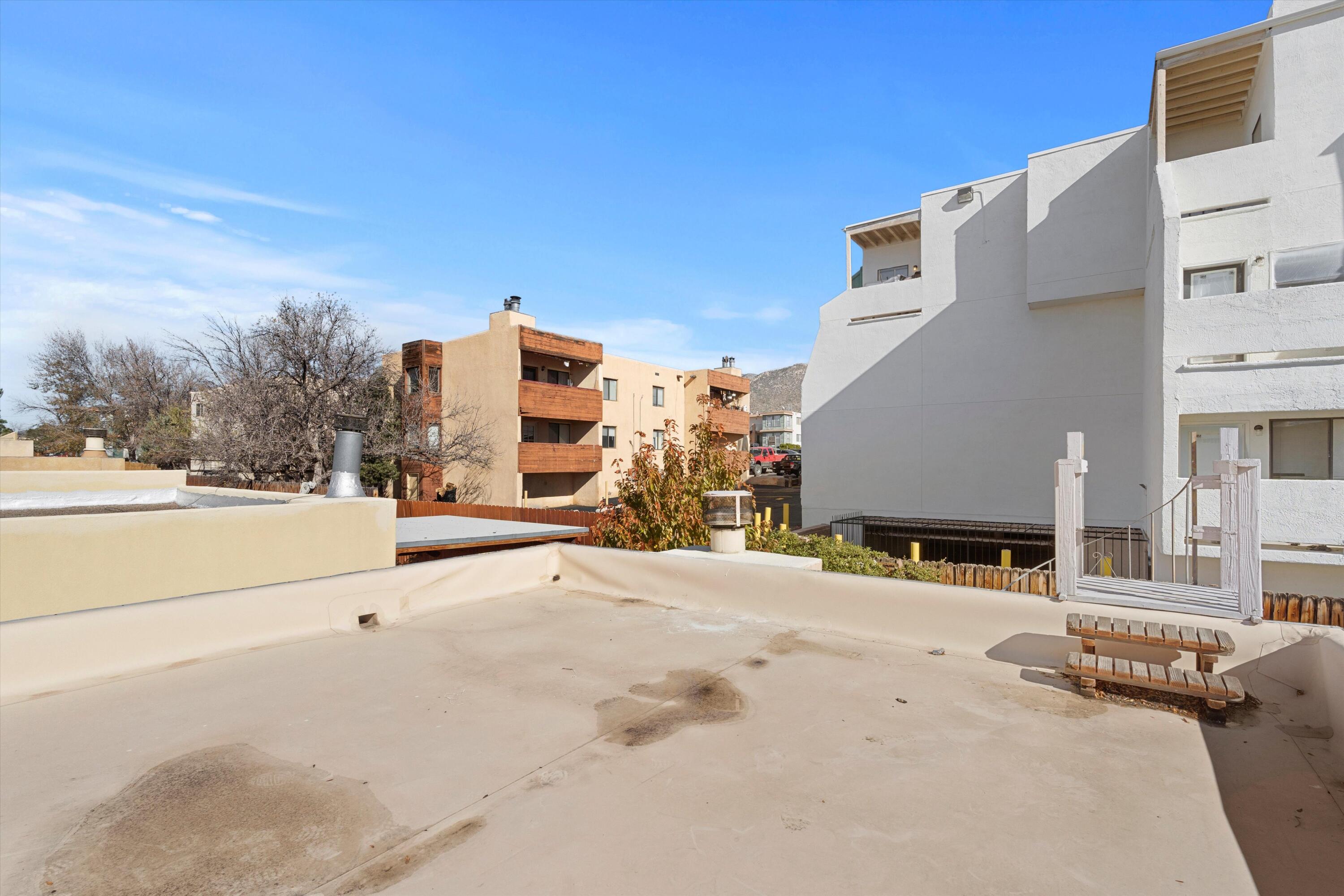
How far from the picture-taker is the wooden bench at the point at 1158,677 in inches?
153

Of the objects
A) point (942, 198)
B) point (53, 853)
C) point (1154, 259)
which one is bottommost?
point (53, 853)

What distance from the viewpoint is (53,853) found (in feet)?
8.51

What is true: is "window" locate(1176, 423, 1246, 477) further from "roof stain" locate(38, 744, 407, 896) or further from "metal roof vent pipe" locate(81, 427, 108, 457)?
"metal roof vent pipe" locate(81, 427, 108, 457)

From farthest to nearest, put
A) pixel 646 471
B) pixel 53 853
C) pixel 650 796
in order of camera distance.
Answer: pixel 646 471 → pixel 650 796 → pixel 53 853

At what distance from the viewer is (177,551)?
6246mm

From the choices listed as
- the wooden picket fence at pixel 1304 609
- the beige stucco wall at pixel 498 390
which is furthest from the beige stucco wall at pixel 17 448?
the wooden picket fence at pixel 1304 609

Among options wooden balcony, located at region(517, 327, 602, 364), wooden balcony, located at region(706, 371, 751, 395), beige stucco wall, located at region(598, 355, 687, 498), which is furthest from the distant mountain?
wooden balcony, located at region(517, 327, 602, 364)

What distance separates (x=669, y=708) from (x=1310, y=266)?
14116 millimetres

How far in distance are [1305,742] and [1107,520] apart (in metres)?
15.6

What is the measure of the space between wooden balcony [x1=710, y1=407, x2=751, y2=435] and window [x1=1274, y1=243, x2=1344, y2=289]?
2862 cm

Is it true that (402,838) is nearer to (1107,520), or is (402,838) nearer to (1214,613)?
(1214,613)

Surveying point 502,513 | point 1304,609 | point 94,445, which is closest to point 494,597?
point 1304,609

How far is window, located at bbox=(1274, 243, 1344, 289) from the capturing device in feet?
35.4

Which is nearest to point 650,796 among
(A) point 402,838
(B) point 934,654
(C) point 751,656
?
(A) point 402,838
